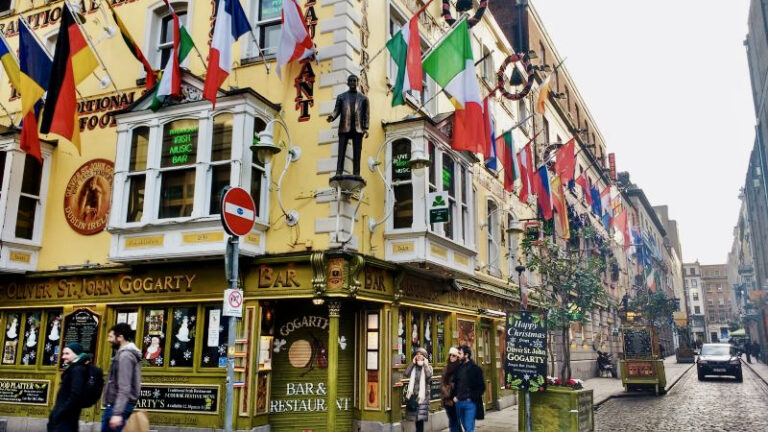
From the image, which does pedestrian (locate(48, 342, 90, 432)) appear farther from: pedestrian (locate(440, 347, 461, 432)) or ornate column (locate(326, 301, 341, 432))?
pedestrian (locate(440, 347, 461, 432))

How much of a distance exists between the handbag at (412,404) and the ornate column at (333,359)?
1.53m

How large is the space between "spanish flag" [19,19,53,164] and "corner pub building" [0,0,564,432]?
5.25ft

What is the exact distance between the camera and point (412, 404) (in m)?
12.7

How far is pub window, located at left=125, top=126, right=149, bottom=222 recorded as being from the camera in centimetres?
1327

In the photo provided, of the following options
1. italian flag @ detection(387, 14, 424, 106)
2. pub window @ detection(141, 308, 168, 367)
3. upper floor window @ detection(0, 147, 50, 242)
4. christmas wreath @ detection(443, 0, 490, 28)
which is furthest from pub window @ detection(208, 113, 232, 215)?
christmas wreath @ detection(443, 0, 490, 28)

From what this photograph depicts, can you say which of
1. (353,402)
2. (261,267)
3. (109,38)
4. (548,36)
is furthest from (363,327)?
(548,36)

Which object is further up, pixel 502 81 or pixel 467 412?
pixel 502 81

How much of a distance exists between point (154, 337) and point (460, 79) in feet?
29.1

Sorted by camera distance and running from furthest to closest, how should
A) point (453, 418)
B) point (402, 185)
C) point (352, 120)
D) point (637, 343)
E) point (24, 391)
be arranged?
point (637, 343)
point (24, 391)
point (402, 185)
point (352, 120)
point (453, 418)

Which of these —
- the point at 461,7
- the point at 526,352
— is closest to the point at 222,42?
the point at 461,7

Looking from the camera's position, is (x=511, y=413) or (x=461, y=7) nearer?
(x=461, y=7)

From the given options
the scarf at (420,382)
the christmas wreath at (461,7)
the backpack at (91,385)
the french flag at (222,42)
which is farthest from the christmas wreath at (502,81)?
the backpack at (91,385)

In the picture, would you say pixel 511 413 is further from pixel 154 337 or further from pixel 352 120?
pixel 352 120

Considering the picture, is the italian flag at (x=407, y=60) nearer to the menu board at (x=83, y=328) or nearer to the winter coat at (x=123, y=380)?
the winter coat at (x=123, y=380)
